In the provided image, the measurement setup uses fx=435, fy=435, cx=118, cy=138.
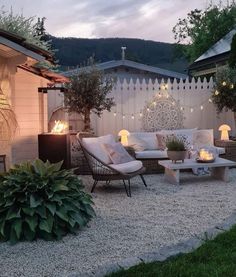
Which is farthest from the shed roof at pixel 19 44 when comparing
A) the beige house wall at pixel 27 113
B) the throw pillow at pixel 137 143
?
the throw pillow at pixel 137 143

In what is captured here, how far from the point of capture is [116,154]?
7434mm

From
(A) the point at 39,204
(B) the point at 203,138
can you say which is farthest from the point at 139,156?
(A) the point at 39,204

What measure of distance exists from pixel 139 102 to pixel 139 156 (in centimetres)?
262

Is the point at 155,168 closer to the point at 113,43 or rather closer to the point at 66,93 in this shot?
the point at 66,93

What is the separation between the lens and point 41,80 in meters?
8.68

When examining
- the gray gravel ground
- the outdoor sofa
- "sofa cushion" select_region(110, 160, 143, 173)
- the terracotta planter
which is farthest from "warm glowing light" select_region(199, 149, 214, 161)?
"sofa cushion" select_region(110, 160, 143, 173)

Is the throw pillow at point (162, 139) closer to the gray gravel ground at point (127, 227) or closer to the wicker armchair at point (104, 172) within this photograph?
the gray gravel ground at point (127, 227)

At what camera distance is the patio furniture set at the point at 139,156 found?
687cm

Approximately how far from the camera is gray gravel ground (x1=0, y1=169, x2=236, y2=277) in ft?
12.7

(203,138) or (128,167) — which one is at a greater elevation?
(203,138)

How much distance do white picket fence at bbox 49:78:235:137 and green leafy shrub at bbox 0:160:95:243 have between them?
18.5 feet

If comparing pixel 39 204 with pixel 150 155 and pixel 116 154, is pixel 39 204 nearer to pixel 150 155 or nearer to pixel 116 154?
pixel 116 154

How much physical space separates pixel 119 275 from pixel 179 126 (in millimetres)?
8044

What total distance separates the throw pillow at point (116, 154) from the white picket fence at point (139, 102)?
10.6 feet
